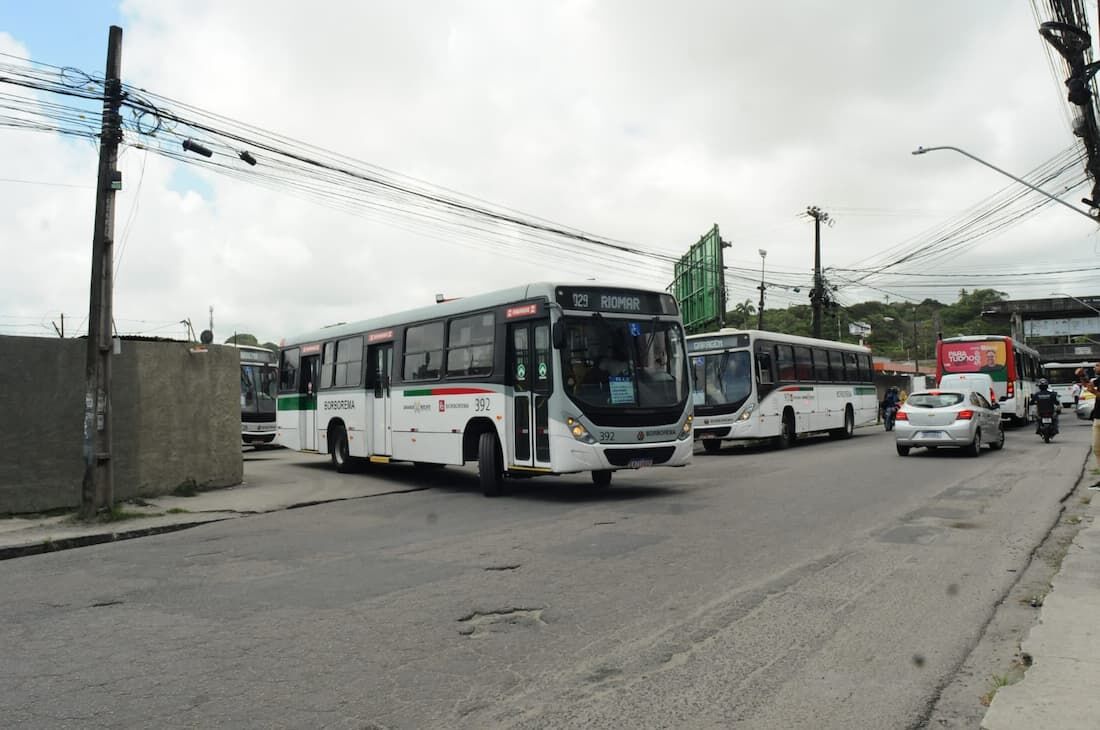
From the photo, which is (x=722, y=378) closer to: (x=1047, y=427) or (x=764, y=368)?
(x=764, y=368)

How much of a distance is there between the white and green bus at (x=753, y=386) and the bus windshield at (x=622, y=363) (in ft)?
26.1

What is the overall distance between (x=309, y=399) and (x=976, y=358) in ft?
78.3

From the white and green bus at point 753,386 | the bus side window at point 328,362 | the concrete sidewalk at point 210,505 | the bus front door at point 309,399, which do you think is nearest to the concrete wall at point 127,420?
the concrete sidewalk at point 210,505

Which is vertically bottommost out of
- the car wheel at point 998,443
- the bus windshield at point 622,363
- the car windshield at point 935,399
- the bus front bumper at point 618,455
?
the car wheel at point 998,443

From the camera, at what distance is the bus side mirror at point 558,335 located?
11.7 metres

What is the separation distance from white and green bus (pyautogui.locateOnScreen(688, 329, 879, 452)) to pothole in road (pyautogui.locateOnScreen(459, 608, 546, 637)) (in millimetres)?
15324

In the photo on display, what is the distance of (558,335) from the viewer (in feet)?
38.3

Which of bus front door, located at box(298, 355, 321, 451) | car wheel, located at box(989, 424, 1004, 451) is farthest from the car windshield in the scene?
bus front door, located at box(298, 355, 321, 451)

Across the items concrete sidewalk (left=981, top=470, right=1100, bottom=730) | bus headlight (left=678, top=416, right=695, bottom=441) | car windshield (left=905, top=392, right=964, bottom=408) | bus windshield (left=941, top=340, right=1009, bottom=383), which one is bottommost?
concrete sidewalk (left=981, top=470, right=1100, bottom=730)

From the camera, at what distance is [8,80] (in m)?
12.1

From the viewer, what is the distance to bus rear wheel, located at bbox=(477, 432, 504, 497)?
13.0 metres

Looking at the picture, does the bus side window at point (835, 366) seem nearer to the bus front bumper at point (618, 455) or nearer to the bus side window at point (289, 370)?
Answer: the bus front bumper at point (618, 455)

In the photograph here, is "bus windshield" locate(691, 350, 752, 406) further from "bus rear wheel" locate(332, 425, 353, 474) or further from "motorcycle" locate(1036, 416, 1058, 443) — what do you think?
"bus rear wheel" locate(332, 425, 353, 474)

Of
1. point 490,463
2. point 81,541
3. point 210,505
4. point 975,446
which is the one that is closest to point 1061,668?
point 490,463
